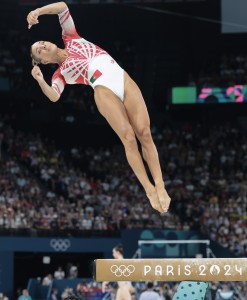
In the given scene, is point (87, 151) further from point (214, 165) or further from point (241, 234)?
point (241, 234)

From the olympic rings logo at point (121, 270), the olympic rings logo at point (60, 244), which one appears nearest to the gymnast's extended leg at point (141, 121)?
the olympic rings logo at point (121, 270)

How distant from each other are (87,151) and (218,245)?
808 centimetres

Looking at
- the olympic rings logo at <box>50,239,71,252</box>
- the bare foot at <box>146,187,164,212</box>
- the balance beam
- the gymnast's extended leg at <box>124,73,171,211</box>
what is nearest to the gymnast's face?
the gymnast's extended leg at <box>124,73,171,211</box>

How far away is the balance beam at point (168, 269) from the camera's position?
8.62 m

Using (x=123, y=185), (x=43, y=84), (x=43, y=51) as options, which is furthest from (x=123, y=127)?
(x=123, y=185)

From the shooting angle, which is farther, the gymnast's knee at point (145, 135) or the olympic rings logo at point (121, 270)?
the gymnast's knee at point (145, 135)

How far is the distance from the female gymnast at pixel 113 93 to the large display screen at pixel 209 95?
66.6ft

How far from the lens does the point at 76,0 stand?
93.6 feet

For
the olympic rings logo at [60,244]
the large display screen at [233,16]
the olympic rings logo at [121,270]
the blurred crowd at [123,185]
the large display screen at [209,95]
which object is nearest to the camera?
the olympic rings logo at [121,270]

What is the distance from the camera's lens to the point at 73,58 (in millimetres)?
9289

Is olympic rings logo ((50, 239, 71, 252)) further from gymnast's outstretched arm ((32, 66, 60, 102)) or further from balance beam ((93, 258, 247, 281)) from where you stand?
balance beam ((93, 258, 247, 281))

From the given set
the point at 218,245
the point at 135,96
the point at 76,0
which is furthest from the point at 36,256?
the point at 135,96

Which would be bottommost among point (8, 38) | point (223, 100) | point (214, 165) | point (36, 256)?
point (36, 256)

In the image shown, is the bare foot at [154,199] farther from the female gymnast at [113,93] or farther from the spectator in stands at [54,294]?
the spectator in stands at [54,294]
